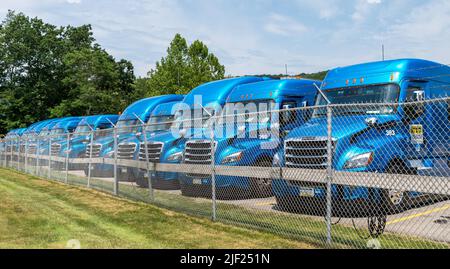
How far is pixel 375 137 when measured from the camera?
8180 mm

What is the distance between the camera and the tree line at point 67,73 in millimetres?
49000

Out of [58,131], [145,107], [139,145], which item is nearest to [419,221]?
[139,145]

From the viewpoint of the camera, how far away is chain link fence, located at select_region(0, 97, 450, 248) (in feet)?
22.4

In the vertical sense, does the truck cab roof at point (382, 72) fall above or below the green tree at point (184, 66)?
below

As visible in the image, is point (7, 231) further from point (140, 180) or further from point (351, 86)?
→ point (351, 86)

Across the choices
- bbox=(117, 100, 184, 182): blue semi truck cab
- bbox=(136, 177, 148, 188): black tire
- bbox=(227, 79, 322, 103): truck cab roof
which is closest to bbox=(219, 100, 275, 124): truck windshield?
bbox=(227, 79, 322, 103): truck cab roof

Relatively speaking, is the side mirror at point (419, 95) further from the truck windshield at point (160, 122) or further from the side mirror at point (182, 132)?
the truck windshield at point (160, 122)

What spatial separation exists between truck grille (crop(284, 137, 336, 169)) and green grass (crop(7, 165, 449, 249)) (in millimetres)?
908

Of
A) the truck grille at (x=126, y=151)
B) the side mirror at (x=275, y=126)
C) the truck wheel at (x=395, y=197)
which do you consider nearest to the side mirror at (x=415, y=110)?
the truck wheel at (x=395, y=197)

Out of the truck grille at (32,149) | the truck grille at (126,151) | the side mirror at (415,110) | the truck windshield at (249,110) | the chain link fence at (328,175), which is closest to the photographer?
the chain link fence at (328,175)

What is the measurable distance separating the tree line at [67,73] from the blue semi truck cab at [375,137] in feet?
123

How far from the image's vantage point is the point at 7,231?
27.0 ft

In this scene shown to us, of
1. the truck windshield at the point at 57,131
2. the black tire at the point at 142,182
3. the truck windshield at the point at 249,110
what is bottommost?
the black tire at the point at 142,182
